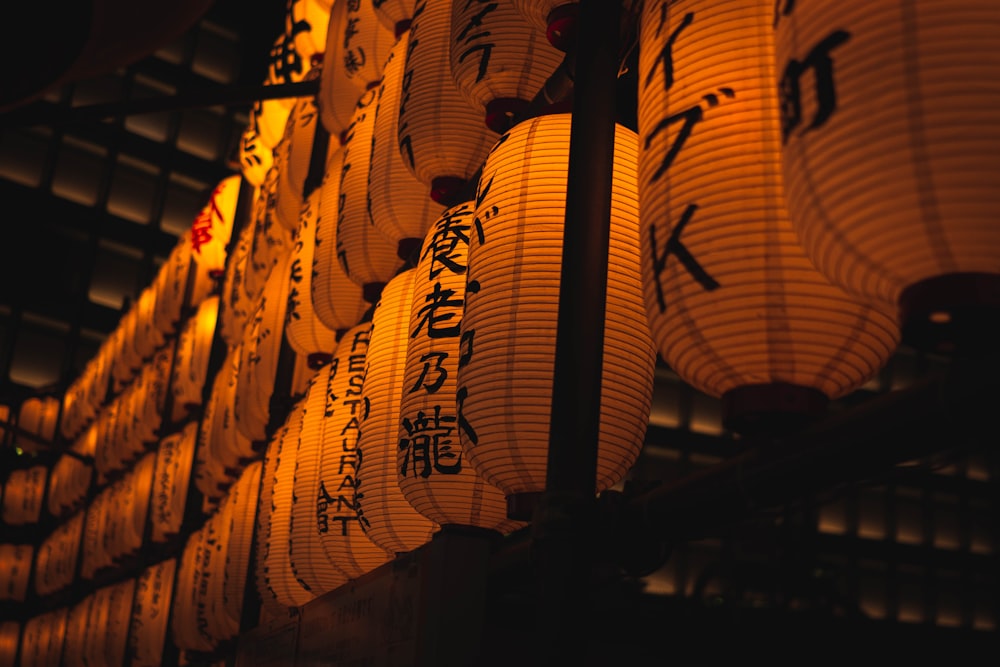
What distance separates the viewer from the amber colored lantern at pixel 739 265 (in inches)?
52.5

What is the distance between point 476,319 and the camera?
1988mm

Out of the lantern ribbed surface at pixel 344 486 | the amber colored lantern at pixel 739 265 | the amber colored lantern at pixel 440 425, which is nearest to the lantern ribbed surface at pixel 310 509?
the lantern ribbed surface at pixel 344 486

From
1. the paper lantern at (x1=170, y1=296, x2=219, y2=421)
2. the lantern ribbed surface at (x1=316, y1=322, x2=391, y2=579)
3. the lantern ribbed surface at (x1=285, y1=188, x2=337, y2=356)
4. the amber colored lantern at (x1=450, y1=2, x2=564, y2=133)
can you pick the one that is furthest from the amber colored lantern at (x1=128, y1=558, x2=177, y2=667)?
the amber colored lantern at (x1=450, y1=2, x2=564, y2=133)

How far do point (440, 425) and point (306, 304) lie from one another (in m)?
1.81

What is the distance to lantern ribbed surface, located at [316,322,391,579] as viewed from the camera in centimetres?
291

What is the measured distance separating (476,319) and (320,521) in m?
1.25

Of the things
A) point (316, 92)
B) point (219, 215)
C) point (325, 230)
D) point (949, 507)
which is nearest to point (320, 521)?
point (325, 230)

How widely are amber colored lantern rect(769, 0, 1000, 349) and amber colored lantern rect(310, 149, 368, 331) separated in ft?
7.89

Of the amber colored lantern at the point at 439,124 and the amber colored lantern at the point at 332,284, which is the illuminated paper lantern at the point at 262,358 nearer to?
the amber colored lantern at the point at 332,284

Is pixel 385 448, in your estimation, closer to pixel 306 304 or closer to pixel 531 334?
pixel 531 334

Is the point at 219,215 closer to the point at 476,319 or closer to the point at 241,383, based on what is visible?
the point at 241,383

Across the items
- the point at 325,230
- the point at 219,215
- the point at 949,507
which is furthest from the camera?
the point at 949,507

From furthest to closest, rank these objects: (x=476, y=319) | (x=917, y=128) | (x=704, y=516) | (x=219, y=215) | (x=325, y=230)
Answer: (x=219, y=215) < (x=325, y=230) < (x=476, y=319) < (x=704, y=516) < (x=917, y=128)

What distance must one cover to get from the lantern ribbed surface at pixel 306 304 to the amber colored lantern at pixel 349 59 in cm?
42
